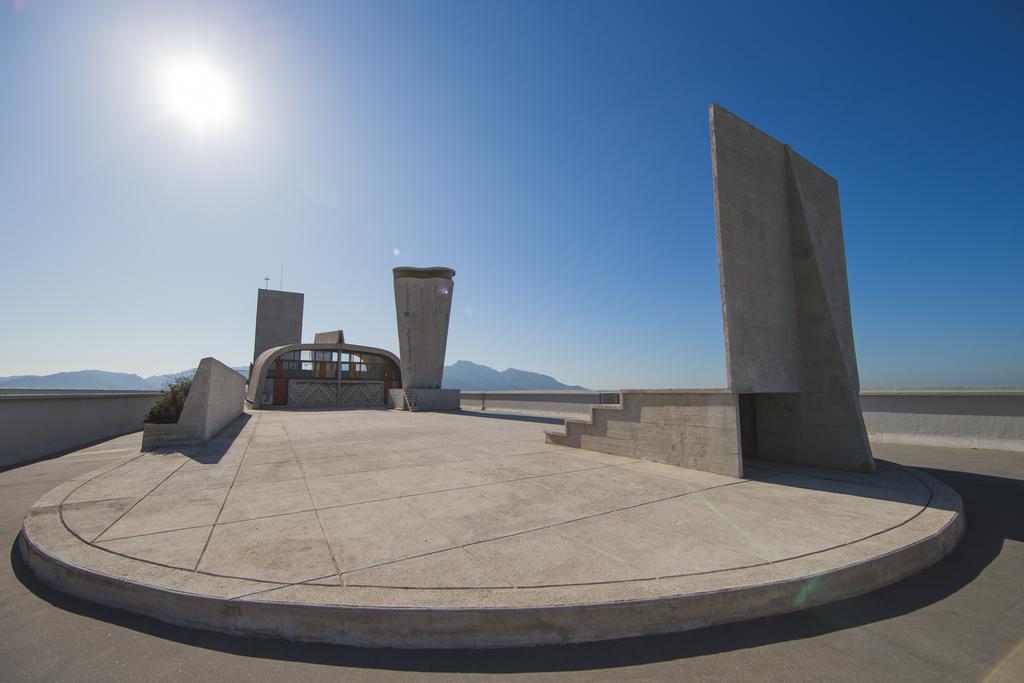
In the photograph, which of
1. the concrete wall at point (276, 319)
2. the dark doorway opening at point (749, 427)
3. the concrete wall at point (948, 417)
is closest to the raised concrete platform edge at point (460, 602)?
the dark doorway opening at point (749, 427)

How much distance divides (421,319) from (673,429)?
22.4 m

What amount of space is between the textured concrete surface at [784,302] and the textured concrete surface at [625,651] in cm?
400

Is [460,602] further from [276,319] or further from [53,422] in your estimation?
[276,319]

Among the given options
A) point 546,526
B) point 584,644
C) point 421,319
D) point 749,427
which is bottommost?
point 584,644

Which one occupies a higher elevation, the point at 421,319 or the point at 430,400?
the point at 421,319

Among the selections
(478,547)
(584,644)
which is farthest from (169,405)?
(584,644)

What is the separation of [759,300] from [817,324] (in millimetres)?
1578

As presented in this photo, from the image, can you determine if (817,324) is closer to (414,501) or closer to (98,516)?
(414,501)

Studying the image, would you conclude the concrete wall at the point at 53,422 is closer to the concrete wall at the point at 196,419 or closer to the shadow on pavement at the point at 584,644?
the concrete wall at the point at 196,419

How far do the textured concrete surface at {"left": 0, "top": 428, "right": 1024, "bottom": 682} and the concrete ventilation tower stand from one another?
2436 centimetres

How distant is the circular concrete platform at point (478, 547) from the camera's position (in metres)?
2.90

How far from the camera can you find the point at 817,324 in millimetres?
8273

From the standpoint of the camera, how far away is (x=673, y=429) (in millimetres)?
7828

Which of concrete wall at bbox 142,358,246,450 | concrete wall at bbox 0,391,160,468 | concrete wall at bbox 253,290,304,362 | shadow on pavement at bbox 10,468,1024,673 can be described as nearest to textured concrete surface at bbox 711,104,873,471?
shadow on pavement at bbox 10,468,1024,673
